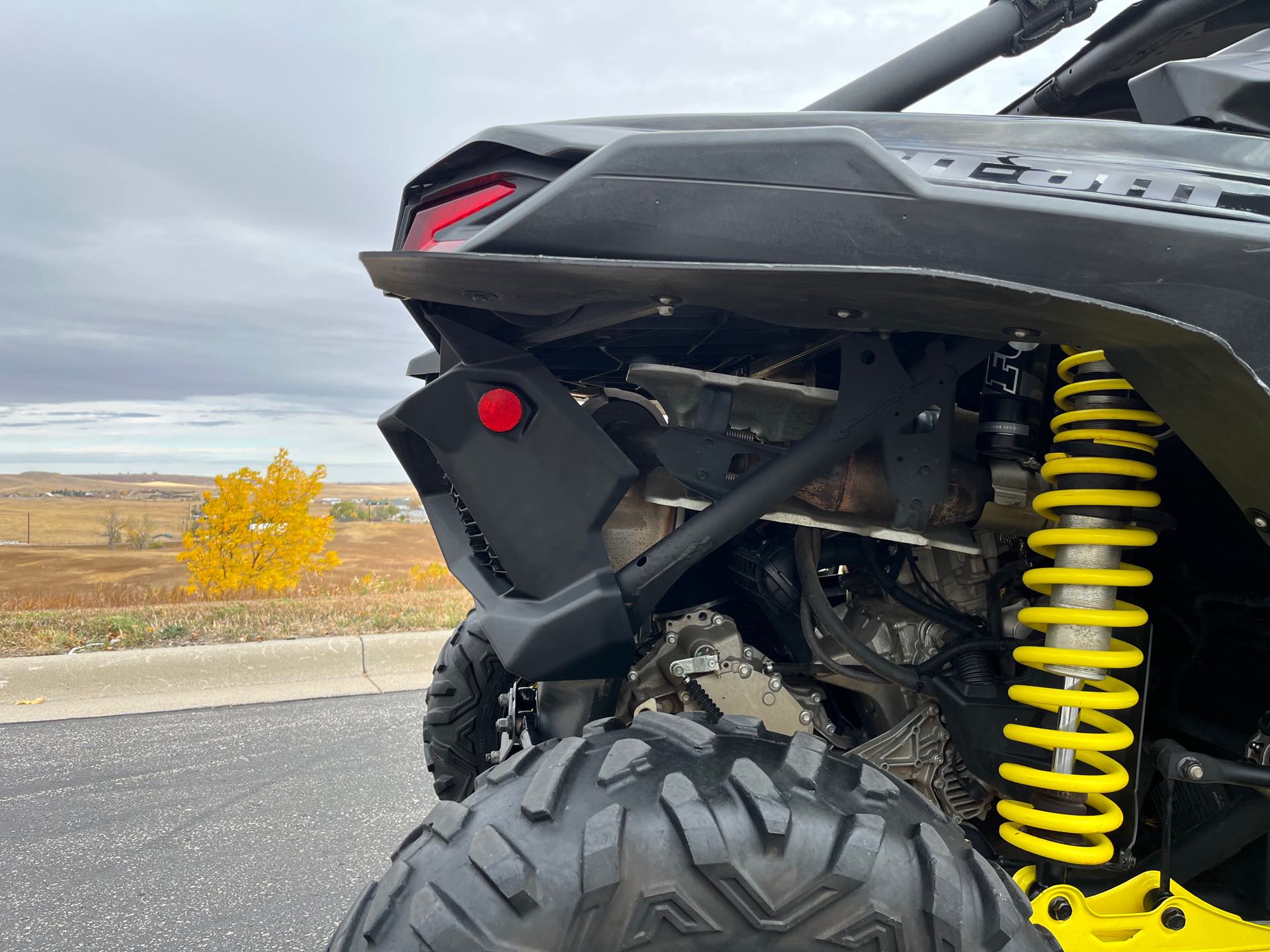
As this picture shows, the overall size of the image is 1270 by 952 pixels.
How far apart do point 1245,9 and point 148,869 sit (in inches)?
149

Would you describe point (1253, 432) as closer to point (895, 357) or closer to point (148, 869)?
point (895, 357)

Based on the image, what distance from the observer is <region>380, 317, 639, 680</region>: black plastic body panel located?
141 centimetres

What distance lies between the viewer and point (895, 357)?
1434mm

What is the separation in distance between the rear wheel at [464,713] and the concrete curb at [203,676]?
2726 mm

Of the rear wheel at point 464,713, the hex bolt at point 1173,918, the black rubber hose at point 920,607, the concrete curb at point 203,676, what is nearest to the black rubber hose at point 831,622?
the black rubber hose at point 920,607

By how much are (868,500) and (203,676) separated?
4817mm

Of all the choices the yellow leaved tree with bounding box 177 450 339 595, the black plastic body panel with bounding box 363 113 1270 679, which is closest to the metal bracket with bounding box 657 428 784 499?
the black plastic body panel with bounding box 363 113 1270 679

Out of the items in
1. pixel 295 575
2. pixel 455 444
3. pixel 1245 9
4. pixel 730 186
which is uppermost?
pixel 1245 9

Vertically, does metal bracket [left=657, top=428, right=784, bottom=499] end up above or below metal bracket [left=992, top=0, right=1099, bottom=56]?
below

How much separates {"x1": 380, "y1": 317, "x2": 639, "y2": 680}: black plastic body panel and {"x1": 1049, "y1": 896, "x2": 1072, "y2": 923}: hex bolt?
0.87 m

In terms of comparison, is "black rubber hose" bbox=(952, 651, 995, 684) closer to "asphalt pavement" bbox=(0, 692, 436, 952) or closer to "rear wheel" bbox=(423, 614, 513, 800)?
"rear wheel" bbox=(423, 614, 513, 800)

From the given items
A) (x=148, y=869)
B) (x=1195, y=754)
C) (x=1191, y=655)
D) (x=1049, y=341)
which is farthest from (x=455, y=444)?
(x=148, y=869)

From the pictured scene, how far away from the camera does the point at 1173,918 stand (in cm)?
160

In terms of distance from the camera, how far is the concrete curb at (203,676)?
4809 millimetres
